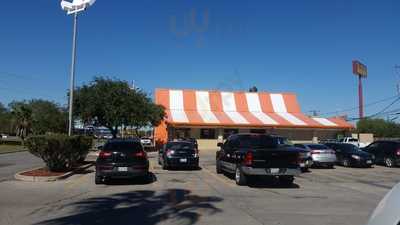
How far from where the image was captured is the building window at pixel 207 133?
55.2m

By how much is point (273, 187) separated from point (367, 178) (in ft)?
21.2

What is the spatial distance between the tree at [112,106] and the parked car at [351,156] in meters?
21.0

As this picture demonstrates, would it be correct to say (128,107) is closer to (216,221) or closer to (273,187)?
(273,187)

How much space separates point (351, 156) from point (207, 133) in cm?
2720

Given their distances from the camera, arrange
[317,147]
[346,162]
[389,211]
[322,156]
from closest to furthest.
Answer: [389,211]
[322,156]
[317,147]
[346,162]

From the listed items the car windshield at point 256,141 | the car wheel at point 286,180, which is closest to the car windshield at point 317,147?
the car windshield at point 256,141

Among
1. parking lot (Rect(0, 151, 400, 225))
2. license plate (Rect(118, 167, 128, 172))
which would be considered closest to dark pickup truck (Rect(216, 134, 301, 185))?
parking lot (Rect(0, 151, 400, 225))

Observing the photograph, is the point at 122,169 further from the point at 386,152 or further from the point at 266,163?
the point at 386,152

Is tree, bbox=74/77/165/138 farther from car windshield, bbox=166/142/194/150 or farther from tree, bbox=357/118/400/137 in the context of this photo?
tree, bbox=357/118/400/137

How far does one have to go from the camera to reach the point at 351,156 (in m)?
29.4

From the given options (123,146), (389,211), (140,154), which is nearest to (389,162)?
(140,154)

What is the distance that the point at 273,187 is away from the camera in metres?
17.4

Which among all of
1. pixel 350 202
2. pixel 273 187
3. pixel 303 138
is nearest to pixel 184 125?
pixel 303 138

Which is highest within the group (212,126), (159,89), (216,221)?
(159,89)
